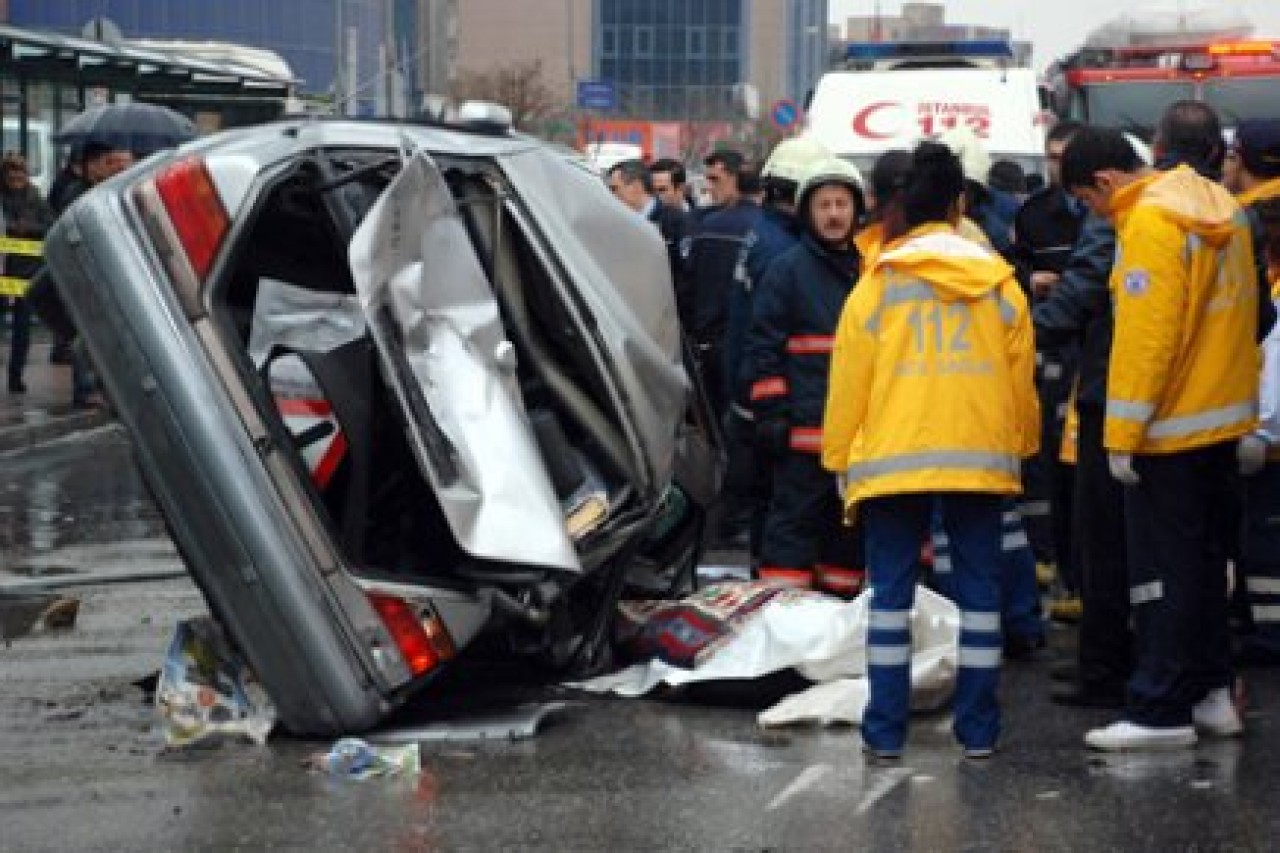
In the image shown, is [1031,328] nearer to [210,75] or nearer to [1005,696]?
[1005,696]

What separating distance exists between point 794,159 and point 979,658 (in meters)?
3.67

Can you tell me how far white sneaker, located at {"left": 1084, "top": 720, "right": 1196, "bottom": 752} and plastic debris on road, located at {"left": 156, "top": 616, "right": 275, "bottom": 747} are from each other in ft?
7.58

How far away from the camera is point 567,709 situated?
310 inches

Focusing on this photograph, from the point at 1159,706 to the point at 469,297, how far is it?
2.23 m

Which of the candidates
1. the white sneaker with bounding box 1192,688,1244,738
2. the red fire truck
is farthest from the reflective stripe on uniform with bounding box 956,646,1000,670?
the red fire truck

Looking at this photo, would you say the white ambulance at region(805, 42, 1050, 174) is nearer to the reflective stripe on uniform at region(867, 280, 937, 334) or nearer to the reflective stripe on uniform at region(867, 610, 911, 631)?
the reflective stripe on uniform at region(867, 280, 937, 334)

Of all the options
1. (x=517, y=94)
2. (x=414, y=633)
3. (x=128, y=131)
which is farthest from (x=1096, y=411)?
(x=517, y=94)

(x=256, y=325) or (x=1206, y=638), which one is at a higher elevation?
(x=256, y=325)

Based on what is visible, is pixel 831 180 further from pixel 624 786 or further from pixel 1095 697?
pixel 624 786

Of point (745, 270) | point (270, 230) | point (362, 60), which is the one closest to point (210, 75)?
point (745, 270)

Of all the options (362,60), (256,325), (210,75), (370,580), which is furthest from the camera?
(362,60)

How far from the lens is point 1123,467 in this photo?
7.19 m

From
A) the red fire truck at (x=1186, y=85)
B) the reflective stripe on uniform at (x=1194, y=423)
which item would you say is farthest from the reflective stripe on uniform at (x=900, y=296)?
the red fire truck at (x=1186, y=85)

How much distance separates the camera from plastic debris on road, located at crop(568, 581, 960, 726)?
7770 millimetres
